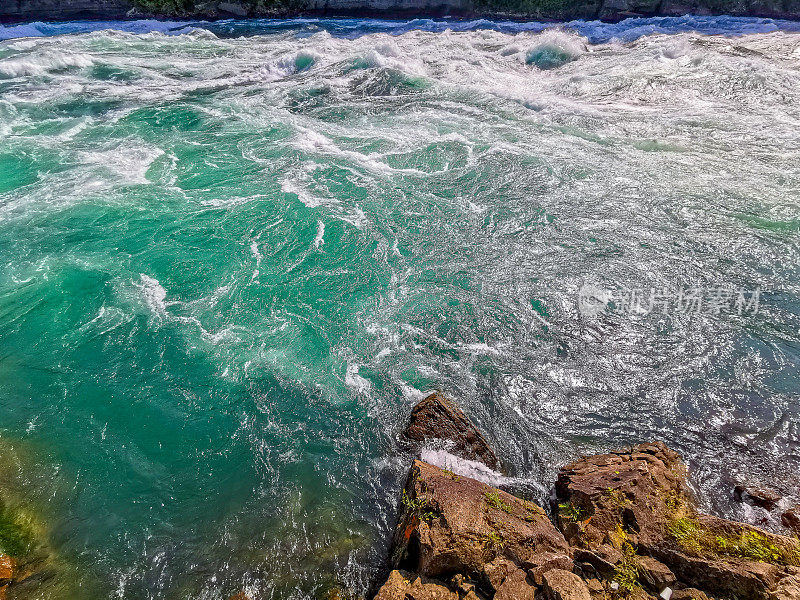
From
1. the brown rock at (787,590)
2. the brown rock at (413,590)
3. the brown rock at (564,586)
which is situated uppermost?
the brown rock at (787,590)

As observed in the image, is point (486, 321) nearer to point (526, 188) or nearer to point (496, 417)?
point (496, 417)

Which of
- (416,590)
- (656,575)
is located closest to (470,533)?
(416,590)

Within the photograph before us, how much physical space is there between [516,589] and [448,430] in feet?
9.32

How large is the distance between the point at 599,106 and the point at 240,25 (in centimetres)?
3177

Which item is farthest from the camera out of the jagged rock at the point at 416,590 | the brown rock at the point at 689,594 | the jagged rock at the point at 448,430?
the jagged rock at the point at 448,430

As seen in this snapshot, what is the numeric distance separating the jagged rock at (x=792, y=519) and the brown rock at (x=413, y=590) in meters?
4.92

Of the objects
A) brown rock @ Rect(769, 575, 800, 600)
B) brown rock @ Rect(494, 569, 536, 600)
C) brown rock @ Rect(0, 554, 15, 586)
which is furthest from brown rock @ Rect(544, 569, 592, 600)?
brown rock @ Rect(0, 554, 15, 586)

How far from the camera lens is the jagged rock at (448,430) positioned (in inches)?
281

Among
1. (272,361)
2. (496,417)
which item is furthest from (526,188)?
(272,361)

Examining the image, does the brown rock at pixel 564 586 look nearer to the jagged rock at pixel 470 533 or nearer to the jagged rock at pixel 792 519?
the jagged rock at pixel 470 533

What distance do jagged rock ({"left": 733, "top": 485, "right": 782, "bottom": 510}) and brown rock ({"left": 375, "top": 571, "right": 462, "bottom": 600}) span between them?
16.1ft

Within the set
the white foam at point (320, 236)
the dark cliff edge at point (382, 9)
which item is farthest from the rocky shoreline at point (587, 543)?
the dark cliff edge at point (382, 9)

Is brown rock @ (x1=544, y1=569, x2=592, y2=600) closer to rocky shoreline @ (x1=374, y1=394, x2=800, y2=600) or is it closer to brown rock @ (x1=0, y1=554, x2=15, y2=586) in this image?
rocky shoreline @ (x1=374, y1=394, x2=800, y2=600)

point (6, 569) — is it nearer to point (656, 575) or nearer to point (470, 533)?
point (470, 533)
